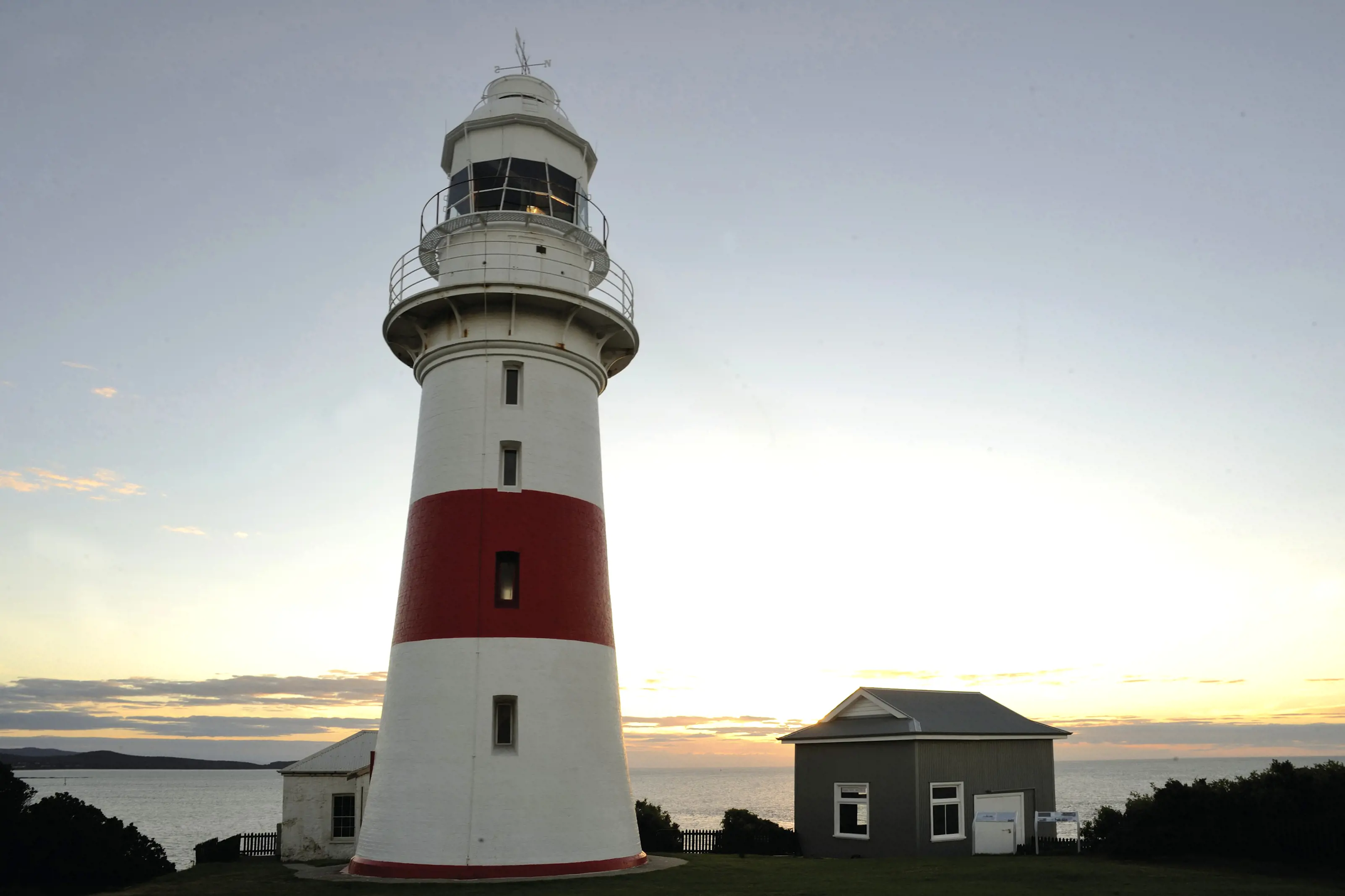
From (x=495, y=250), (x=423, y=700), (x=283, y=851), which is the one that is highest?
(x=495, y=250)

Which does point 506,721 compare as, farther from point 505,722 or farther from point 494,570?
point 494,570

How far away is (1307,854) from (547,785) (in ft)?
48.7

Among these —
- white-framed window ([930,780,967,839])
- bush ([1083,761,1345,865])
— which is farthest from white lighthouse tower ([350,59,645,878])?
bush ([1083,761,1345,865])

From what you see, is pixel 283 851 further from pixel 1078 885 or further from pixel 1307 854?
pixel 1307 854

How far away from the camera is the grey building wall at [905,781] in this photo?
25.0 meters

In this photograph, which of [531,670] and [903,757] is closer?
[531,670]

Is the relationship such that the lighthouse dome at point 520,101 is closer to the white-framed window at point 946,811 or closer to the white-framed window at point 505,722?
the white-framed window at point 505,722

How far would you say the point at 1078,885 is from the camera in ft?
58.2

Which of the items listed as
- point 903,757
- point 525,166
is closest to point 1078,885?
point 903,757

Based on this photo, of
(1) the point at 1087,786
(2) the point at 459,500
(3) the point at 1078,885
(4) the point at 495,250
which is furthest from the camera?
(1) the point at 1087,786

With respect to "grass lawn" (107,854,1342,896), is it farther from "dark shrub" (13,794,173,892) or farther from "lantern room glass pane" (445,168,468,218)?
"lantern room glass pane" (445,168,468,218)

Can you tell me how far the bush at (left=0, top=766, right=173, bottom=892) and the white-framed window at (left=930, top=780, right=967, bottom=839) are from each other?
17946 mm

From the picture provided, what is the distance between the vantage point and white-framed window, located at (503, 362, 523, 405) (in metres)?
20.2

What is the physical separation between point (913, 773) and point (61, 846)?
18546 mm
